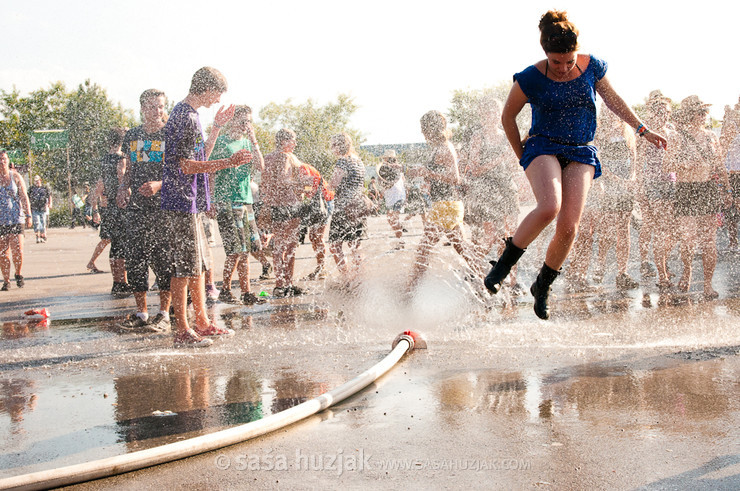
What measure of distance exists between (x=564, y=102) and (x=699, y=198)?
12.1ft

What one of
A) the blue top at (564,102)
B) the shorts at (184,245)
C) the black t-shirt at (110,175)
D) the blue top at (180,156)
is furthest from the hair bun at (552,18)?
the black t-shirt at (110,175)

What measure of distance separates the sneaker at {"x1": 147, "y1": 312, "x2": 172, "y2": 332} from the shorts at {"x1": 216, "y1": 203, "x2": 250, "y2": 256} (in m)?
1.19

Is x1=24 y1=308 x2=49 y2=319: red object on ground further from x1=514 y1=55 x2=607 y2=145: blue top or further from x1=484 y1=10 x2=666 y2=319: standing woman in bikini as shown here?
x1=514 y1=55 x2=607 y2=145: blue top

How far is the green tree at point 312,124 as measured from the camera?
110 ft

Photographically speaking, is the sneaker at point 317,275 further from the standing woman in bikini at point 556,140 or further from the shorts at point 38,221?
the shorts at point 38,221

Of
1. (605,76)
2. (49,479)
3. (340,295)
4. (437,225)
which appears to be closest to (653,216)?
(437,225)

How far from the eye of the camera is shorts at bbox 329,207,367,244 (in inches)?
320

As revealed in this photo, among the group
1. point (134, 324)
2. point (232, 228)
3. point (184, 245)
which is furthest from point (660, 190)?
point (134, 324)

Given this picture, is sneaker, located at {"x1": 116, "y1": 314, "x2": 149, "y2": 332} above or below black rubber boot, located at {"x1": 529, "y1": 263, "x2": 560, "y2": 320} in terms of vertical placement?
below

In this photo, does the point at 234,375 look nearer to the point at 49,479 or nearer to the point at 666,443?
the point at 49,479

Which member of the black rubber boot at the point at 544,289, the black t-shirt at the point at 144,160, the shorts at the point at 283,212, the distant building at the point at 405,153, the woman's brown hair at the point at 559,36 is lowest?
the black rubber boot at the point at 544,289

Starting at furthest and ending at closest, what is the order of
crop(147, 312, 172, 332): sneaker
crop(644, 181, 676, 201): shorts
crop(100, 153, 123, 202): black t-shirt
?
crop(100, 153, 123, 202): black t-shirt < crop(644, 181, 676, 201): shorts < crop(147, 312, 172, 332): sneaker

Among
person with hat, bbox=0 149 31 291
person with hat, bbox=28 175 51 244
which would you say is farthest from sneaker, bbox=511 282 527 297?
person with hat, bbox=28 175 51 244

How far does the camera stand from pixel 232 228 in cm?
746
